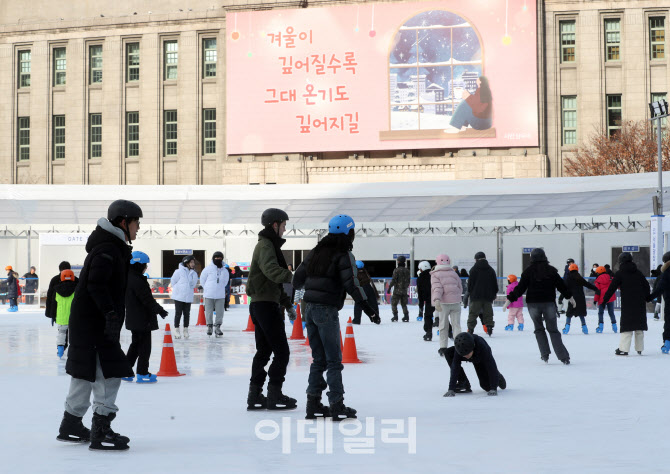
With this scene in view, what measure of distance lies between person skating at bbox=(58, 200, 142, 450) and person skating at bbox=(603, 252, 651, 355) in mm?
8828

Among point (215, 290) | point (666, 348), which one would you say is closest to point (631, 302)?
point (666, 348)

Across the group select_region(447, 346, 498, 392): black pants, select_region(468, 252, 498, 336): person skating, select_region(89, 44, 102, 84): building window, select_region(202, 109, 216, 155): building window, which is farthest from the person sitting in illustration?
select_region(447, 346, 498, 392): black pants

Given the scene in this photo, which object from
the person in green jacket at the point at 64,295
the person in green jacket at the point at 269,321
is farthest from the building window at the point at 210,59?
the person in green jacket at the point at 269,321

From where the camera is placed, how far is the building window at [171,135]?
48.9 m

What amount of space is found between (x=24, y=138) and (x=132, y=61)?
7.28m

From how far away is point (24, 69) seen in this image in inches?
2020

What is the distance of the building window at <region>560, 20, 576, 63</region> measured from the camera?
147 feet

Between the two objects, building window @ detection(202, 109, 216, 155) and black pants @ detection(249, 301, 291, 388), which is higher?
building window @ detection(202, 109, 216, 155)

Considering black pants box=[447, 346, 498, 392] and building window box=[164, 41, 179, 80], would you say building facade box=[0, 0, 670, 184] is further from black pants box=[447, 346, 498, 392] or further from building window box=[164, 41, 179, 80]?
black pants box=[447, 346, 498, 392]

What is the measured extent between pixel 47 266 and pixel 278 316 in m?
22.5

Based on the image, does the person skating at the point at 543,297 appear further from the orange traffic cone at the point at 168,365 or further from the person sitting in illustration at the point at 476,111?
the person sitting in illustration at the point at 476,111

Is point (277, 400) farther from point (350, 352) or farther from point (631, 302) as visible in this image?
point (631, 302)

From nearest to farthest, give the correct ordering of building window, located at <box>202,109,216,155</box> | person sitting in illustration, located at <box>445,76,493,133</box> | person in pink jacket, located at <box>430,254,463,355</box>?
person in pink jacket, located at <box>430,254,463,355</box>
person sitting in illustration, located at <box>445,76,493,133</box>
building window, located at <box>202,109,216,155</box>

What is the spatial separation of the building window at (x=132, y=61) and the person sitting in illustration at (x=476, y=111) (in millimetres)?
17129
